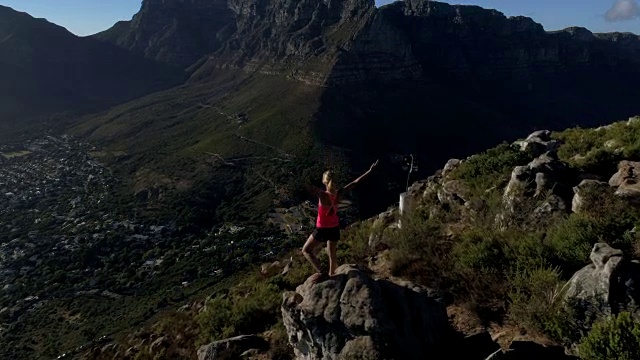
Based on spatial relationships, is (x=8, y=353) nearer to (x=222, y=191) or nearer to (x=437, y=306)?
(x=437, y=306)

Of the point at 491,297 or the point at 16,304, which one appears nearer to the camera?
the point at 491,297

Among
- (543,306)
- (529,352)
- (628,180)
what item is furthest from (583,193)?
(529,352)

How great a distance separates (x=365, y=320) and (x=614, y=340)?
344cm

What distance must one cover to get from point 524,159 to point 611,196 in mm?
5713

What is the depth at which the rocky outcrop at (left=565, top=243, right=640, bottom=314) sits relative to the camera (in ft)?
23.1

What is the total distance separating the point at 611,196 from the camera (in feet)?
34.5

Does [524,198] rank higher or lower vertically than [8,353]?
higher

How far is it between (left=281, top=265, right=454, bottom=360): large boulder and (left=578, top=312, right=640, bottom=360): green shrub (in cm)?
226

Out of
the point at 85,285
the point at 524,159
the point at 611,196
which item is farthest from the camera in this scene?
the point at 85,285

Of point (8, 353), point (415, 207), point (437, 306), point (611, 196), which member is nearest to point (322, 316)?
point (437, 306)

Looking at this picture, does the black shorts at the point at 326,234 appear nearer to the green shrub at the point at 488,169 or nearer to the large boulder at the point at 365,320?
the large boulder at the point at 365,320

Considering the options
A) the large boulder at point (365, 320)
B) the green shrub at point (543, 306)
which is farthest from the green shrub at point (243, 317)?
the green shrub at point (543, 306)

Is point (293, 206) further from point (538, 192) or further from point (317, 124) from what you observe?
point (538, 192)

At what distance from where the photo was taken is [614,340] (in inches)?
251
